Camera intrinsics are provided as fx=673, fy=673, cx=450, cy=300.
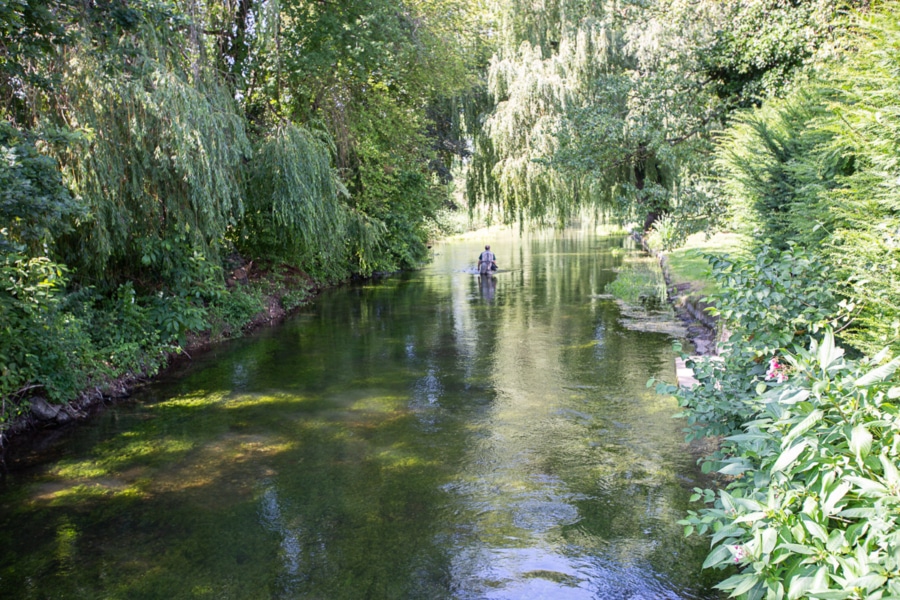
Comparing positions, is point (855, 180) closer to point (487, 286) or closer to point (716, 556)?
point (716, 556)

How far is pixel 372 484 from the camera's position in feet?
19.0

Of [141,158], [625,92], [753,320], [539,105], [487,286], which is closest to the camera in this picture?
[753,320]

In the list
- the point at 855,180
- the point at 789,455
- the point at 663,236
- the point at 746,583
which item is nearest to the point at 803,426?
the point at 789,455

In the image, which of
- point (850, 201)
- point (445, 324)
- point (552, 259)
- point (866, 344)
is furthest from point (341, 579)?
point (552, 259)

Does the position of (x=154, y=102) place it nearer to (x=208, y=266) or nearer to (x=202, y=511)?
(x=208, y=266)

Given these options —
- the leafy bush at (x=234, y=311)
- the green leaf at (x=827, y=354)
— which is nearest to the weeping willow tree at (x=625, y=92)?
the leafy bush at (x=234, y=311)

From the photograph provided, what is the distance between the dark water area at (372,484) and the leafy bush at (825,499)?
1660 mm

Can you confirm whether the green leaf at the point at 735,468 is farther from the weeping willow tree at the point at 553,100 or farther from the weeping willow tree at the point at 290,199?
the weeping willow tree at the point at 553,100

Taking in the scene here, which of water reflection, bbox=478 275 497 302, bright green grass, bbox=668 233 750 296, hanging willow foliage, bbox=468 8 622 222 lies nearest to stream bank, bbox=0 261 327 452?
water reflection, bbox=478 275 497 302

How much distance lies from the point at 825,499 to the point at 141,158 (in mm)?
9006

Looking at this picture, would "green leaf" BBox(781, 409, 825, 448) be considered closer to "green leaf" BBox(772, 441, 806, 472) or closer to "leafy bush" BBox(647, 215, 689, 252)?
"green leaf" BBox(772, 441, 806, 472)

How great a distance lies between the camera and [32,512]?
5.44m

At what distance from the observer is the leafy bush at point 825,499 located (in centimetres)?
229

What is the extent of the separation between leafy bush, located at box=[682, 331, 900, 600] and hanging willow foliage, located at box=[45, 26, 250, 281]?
772 centimetres
